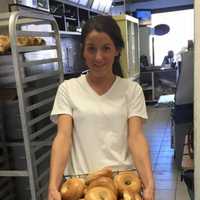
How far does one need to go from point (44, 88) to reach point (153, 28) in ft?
19.8

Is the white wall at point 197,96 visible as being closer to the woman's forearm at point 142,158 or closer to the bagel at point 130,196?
the woman's forearm at point 142,158

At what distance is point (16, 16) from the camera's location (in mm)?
1775

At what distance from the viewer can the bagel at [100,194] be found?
90 centimetres

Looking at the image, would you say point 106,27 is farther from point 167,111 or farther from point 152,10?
point 152,10

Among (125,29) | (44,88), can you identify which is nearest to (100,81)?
(44,88)

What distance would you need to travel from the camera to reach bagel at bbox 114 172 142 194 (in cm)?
98

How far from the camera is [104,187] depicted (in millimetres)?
938

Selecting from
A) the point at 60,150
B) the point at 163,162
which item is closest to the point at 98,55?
the point at 60,150

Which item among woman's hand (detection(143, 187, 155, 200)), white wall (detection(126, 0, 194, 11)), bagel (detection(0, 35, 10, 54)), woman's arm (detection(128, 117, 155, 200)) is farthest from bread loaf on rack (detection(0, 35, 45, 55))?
white wall (detection(126, 0, 194, 11))

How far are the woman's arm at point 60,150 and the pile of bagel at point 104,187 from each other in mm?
117

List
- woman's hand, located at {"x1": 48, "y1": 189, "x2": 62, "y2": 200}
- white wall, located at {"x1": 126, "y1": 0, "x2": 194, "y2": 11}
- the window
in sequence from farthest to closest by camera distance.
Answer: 1. the window
2. white wall, located at {"x1": 126, "y1": 0, "x2": 194, "y2": 11}
3. woman's hand, located at {"x1": 48, "y1": 189, "x2": 62, "y2": 200}

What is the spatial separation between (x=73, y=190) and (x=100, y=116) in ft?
1.15

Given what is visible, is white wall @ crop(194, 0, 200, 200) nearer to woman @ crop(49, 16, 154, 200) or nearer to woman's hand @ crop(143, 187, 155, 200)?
woman @ crop(49, 16, 154, 200)

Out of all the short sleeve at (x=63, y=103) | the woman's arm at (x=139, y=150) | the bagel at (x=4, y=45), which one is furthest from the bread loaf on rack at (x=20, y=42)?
the woman's arm at (x=139, y=150)
